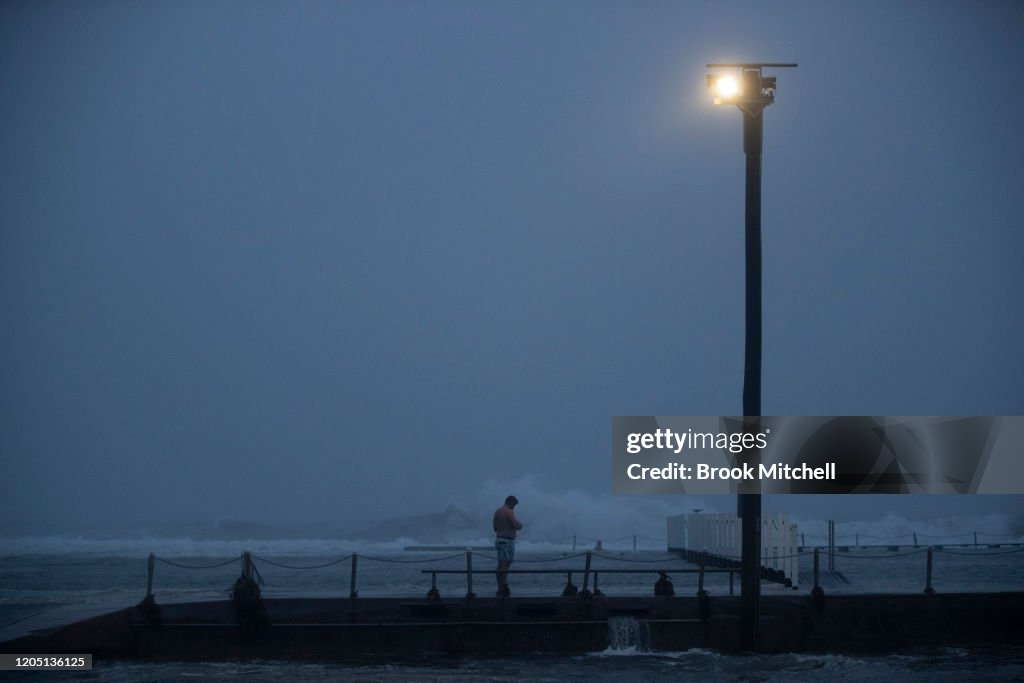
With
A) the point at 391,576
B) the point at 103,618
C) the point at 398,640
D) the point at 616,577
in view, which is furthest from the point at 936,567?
the point at 103,618

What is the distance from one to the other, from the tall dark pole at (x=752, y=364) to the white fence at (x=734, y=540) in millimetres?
3004

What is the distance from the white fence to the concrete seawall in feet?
7.39

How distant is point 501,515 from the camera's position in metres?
19.2

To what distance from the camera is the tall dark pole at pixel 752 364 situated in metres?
17.3

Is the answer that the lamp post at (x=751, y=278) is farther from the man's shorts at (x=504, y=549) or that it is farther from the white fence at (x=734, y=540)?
the man's shorts at (x=504, y=549)

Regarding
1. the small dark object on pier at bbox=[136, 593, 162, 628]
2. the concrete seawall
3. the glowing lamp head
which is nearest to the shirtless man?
the concrete seawall

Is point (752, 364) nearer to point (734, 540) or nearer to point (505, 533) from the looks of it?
point (505, 533)

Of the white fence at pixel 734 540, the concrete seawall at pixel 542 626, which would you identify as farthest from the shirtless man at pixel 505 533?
the white fence at pixel 734 540

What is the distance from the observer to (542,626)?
1766cm

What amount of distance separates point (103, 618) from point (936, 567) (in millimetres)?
33603

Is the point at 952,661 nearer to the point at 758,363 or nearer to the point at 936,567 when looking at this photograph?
the point at 758,363

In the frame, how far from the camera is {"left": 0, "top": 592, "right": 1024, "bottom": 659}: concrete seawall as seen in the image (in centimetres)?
1739

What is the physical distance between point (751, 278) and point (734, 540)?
11610 millimetres

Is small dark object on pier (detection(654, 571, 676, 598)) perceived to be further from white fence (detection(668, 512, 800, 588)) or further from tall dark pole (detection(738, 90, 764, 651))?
white fence (detection(668, 512, 800, 588))
